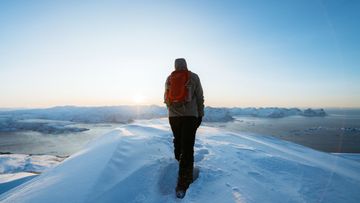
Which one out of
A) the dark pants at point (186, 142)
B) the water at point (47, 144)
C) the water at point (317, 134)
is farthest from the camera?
the water at point (317, 134)

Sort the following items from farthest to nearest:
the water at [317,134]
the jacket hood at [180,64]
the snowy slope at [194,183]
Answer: the water at [317,134] → the jacket hood at [180,64] → the snowy slope at [194,183]

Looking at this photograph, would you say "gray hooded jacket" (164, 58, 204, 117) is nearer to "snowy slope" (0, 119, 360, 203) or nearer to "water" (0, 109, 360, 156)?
"snowy slope" (0, 119, 360, 203)

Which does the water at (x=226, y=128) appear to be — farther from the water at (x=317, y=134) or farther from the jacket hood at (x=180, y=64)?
the jacket hood at (x=180, y=64)

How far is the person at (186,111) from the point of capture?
2.90m

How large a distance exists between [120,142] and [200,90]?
2.15 metres

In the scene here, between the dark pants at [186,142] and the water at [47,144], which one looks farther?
the water at [47,144]

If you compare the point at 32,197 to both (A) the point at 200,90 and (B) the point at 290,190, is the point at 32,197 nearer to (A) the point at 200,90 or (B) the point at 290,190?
(A) the point at 200,90

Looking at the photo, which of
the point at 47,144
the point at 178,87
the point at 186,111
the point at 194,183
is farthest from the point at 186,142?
the point at 47,144

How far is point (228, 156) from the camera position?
3.75 m

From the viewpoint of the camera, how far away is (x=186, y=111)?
294 cm

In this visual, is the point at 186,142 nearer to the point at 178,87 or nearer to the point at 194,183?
the point at 194,183

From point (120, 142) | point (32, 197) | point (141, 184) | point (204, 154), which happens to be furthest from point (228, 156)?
point (32, 197)

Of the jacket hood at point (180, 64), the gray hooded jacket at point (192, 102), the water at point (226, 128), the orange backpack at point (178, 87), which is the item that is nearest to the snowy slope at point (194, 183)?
the gray hooded jacket at point (192, 102)

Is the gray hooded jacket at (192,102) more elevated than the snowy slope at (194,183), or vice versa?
the gray hooded jacket at (192,102)
